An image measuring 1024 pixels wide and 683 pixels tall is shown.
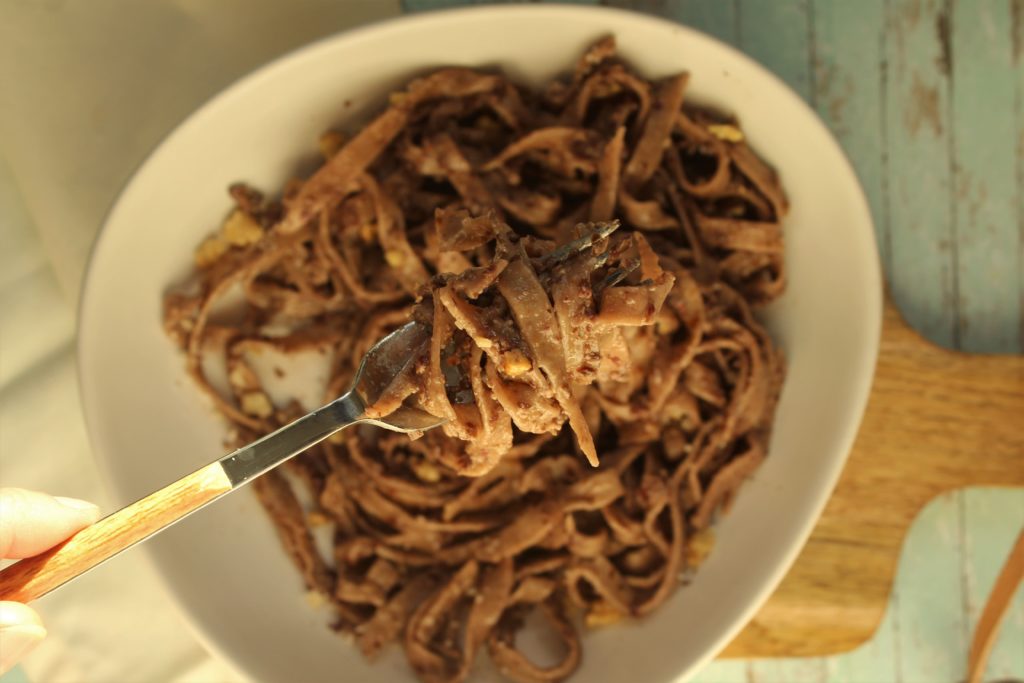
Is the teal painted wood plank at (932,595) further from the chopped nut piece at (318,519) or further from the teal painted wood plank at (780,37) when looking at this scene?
the chopped nut piece at (318,519)

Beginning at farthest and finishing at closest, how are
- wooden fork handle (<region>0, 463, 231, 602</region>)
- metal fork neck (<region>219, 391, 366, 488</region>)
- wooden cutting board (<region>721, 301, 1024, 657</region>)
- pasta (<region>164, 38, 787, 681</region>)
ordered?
wooden cutting board (<region>721, 301, 1024, 657</region>) < pasta (<region>164, 38, 787, 681</region>) < metal fork neck (<region>219, 391, 366, 488</region>) < wooden fork handle (<region>0, 463, 231, 602</region>)

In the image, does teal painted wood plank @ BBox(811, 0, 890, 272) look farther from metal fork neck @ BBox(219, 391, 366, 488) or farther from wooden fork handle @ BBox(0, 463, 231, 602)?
wooden fork handle @ BBox(0, 463, 231, 602)

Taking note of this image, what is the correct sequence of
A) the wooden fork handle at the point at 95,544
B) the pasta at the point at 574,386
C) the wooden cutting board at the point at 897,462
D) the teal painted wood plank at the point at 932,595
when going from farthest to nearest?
the teal painted wood plank at the point at 932,595, the wooden cutting board at the point at 897,462, the pasta at the point at 574,386, the wooden fork handle at the point at 95,544

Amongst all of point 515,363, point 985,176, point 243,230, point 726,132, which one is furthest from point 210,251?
point 985,176

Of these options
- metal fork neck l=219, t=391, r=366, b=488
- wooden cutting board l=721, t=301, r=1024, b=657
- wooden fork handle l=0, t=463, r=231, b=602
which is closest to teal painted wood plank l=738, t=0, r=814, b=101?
wooden cutting board l=721, t=301, r=1024, b=657

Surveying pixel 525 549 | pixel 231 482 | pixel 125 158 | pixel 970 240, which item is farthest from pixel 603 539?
Answer: pixel 125 158

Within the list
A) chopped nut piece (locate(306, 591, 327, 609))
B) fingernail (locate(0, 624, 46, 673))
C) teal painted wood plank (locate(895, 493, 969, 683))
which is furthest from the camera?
teal painted wood plank (locate(895, 493, 969, 683))

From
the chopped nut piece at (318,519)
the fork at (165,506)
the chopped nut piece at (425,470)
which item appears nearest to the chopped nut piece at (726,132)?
the fork at (165,506)
